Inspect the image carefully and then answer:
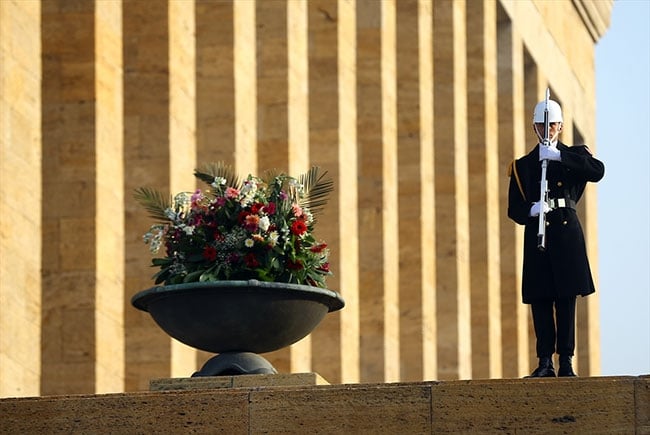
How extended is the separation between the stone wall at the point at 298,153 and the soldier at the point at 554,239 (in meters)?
6.58

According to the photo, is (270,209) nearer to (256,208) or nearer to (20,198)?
(256,208)

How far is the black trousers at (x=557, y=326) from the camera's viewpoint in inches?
673

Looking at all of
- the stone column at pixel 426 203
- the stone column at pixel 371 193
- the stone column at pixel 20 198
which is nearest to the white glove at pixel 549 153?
the stone column at pixel 20 198

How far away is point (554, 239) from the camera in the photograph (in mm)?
17234

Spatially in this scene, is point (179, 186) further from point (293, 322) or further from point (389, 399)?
point (389, 399)

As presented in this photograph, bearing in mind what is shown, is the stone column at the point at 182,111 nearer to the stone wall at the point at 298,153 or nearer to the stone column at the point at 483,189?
the stone wall at the point at 298,153

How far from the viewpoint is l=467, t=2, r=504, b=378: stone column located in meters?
37.3

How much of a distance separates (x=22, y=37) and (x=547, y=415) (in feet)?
31.5

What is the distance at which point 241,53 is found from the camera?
89.5 ft

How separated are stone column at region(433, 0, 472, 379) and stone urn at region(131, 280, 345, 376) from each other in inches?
713

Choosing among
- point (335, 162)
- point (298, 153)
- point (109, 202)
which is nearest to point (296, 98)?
point (298, 153)

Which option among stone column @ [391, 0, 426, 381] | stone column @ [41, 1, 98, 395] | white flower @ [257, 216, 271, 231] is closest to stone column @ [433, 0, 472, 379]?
stone column @ [391, 0, 426, 381]

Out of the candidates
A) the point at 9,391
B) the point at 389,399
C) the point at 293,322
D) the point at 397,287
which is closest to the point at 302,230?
the point at 293,322

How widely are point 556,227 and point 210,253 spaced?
2.46 meters
